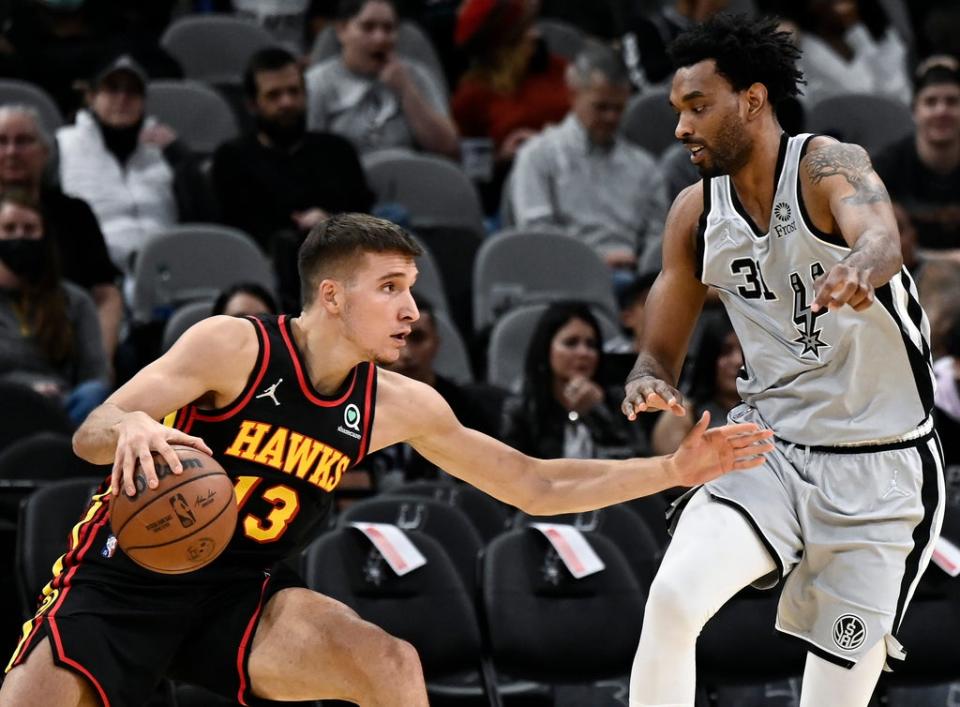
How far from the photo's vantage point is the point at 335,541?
666 cm

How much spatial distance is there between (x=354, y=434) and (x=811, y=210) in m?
1.50

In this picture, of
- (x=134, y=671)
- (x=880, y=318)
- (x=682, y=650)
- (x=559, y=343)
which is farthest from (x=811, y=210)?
(x=559, y=343)

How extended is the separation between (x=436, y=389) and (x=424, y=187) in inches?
93.8

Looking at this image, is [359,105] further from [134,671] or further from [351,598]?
[134,671]

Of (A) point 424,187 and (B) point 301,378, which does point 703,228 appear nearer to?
(B) point 301,378

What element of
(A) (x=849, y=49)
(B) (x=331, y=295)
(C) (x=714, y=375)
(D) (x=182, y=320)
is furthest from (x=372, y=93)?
(B) (x=331, y=295)

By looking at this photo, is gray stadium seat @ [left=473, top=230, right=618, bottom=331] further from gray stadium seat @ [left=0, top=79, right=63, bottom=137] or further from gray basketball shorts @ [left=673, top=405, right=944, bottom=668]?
gray basketball shorts @ [left=673, top=405, right=944, bottom=668]

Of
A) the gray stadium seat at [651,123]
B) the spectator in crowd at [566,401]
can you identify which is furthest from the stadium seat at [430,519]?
the gray stadium seat at [651,123]

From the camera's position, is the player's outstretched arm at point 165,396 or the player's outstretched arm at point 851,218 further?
the player's outstretched arm at point 165,396

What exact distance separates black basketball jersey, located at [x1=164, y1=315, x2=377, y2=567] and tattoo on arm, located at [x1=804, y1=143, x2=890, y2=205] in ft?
5.03

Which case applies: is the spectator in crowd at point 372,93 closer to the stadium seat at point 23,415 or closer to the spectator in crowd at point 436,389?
the spectator in crowd at point 436,389

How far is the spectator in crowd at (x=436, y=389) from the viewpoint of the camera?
26.4 ft

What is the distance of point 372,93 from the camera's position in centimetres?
1049

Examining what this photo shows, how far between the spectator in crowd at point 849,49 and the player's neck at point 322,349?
7324 mm
